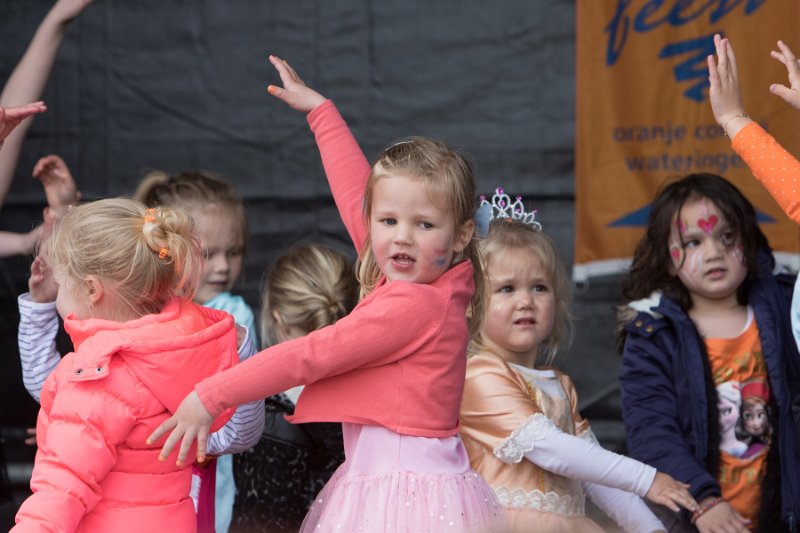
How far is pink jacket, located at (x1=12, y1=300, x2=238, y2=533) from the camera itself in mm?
2264

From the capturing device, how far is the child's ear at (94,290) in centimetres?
244

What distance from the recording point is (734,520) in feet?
10.5

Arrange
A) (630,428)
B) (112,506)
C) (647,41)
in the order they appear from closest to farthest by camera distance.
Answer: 1. (112,506)
2. (630,428)
3. (647,41)

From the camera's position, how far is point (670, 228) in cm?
354

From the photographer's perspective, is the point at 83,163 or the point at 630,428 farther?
the point at 83,163

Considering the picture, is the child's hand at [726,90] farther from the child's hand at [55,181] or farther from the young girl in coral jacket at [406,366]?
the child's hand at [55,181]

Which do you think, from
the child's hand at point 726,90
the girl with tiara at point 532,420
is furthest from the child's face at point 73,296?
the child's hand at point 726,90

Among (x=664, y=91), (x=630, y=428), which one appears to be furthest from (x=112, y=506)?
(x=664, y=91)

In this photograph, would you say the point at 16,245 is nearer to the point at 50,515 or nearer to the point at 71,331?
the point at 71,331

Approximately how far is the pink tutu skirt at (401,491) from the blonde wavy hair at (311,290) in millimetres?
863

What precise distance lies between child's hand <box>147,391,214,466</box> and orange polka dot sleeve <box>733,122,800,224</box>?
139 centimetres

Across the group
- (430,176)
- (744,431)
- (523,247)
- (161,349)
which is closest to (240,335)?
(161,349)

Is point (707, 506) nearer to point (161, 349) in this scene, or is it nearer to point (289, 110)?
point (161, 349)

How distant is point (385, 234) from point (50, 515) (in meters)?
0.84
